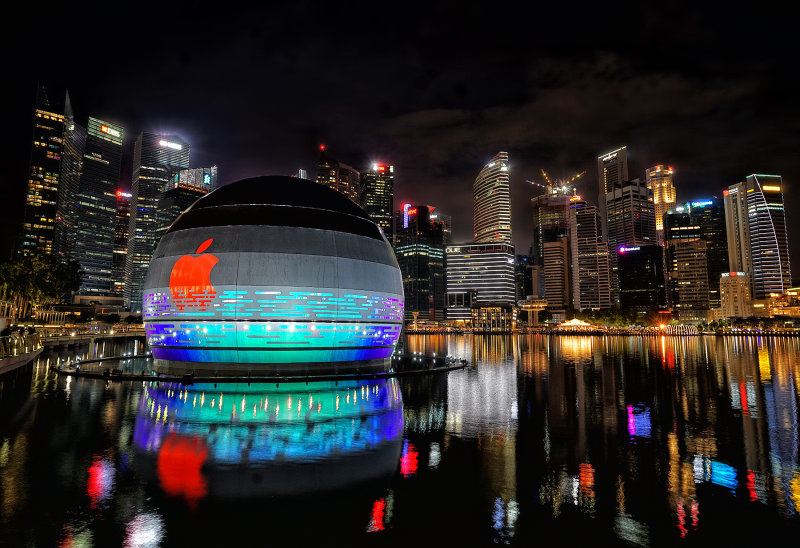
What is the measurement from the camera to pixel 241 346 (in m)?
40.0

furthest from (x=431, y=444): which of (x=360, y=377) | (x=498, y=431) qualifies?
(x=360, y=377)

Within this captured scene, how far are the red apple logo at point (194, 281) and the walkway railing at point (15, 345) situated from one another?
57.6 ft

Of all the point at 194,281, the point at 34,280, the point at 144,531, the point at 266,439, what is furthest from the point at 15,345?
the point at 34,280

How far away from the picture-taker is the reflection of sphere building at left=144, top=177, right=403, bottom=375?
40156 mm

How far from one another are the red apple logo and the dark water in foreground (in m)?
12.4

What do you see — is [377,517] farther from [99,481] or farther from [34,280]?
[34,280]

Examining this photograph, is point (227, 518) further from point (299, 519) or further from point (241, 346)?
point (241, 346)

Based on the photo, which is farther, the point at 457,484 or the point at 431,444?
the point at 431,444

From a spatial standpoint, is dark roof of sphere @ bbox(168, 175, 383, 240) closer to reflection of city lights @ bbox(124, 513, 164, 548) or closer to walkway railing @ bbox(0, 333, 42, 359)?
walkway railing @ bbox(0, 333, 42, 359)

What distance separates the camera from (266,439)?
737 inches

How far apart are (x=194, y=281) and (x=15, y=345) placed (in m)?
23.3

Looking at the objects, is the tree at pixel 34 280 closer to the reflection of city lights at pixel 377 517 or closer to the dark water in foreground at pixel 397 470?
the dark water in foreground at pixel 397 470

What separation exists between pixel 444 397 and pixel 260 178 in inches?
1223

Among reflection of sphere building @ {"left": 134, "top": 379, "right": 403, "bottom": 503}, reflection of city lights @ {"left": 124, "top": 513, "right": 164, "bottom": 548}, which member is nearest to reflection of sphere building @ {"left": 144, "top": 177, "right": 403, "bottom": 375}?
reflection of sphere building @ {"left": 134, "top": 379, "right": 403, "bottom": 503}
